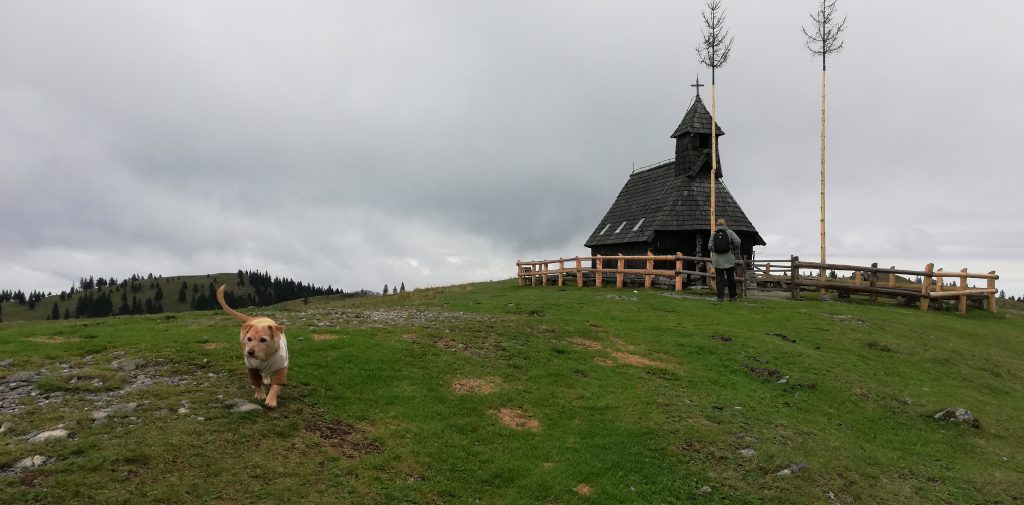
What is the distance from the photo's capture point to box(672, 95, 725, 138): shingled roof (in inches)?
1395

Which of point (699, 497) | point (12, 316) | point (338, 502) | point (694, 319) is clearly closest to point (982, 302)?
point (694, 319)

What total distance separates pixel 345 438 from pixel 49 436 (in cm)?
370

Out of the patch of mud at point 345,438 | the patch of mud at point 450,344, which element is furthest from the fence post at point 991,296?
the patch of mud at point 345,438

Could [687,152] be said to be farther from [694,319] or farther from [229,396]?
[229,396]

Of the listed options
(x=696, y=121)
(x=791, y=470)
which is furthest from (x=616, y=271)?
(x=791, y=470)

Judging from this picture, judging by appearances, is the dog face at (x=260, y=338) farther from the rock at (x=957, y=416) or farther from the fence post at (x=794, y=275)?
the fence post at (x=794, y=275)

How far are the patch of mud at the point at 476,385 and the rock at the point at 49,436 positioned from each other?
5.96 metres

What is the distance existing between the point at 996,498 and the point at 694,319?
1056cm

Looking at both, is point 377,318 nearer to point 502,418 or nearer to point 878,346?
point 502,418

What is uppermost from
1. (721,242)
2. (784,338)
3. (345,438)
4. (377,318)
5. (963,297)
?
(721,242)

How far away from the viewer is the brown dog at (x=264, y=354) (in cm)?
788

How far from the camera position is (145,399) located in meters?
8.44

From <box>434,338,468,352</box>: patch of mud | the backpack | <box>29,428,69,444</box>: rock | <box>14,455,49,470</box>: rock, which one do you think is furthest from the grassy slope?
<box>14,455,49,470</box>: rock

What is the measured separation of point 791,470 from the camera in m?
8.52
